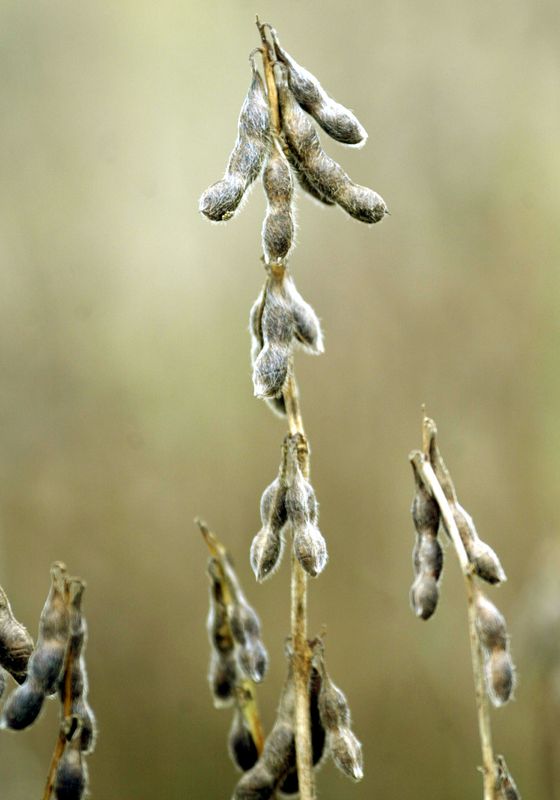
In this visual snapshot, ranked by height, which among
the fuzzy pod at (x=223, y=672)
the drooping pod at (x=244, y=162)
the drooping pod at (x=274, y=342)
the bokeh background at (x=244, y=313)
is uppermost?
the bokeh background at (x=244, y=313)

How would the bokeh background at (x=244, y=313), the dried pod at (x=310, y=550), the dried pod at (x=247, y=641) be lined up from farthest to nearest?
the bokeh background at (x=244, y=313) → the dried pod at (x=247, y=641) → the dried pod at (x=310, y=550)

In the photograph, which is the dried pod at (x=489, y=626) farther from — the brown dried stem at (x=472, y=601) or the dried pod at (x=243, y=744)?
the dried pod at (x=243, y=744)

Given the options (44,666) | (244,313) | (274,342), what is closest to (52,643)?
(44,666)

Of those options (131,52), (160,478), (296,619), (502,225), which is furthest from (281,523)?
(131,52)

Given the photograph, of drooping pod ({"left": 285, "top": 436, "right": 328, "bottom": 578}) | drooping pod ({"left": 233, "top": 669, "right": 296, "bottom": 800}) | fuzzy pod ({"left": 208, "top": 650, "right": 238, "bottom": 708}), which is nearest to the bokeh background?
fuzzy pod ({"left": 208, "top": 650, "right": 238, "bottom": 708})

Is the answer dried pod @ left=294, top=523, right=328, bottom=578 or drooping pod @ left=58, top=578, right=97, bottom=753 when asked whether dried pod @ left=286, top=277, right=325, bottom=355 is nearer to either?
dried pod @ left=294, top=523, right=328, bottom=578

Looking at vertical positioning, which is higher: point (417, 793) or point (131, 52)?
point (131, 52)

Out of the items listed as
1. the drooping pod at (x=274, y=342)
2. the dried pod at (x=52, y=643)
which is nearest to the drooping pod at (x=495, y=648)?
the drooping pod at (x=274, y=342)

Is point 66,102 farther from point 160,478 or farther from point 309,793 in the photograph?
point 309,793
